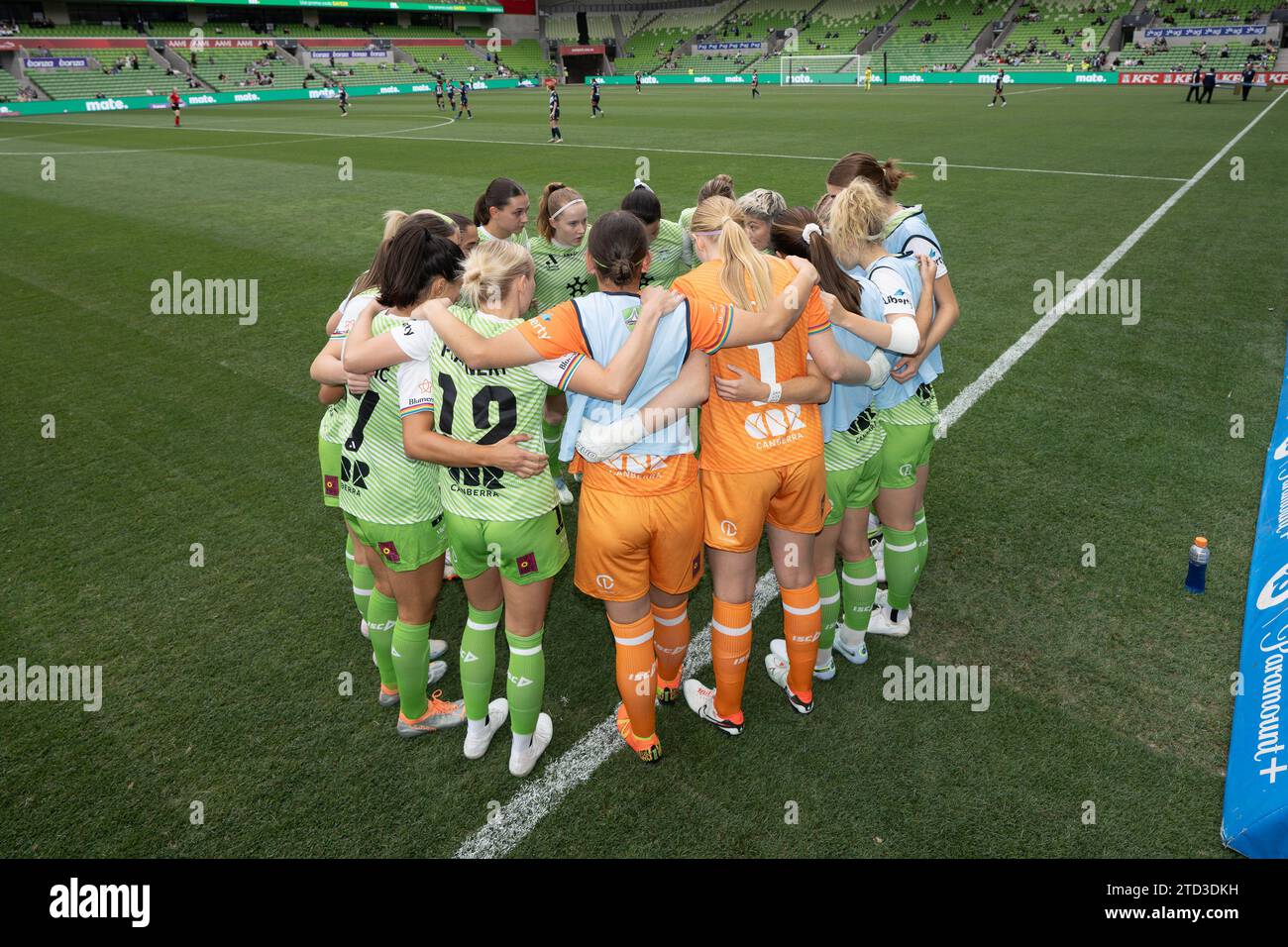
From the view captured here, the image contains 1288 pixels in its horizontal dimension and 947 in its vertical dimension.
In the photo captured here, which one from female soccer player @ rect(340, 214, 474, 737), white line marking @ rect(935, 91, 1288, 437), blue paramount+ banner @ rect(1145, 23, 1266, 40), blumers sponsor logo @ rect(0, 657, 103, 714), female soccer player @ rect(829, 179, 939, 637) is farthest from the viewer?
blue paramount+ banner @ rect(1145, 23, 1266, 40)

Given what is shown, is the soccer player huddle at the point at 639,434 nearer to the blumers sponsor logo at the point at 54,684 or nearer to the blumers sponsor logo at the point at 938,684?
the blumers sponsor logo at the point at 938,684

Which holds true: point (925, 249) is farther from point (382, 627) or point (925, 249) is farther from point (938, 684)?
point (382, 627)

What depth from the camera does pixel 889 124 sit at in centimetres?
2814

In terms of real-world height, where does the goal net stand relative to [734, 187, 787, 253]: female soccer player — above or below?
above

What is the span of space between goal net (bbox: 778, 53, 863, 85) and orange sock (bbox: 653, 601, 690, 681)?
61.6 m

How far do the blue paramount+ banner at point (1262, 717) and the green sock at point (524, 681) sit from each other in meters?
3.02

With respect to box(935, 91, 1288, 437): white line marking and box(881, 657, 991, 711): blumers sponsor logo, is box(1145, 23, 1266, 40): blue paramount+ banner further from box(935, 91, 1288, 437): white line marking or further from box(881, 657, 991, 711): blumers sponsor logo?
box(881, 657, 991, 711): blumers sponsor logo

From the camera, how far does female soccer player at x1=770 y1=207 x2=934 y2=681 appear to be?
341 cm

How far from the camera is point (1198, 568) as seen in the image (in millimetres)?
4637

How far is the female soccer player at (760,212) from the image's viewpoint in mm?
3701

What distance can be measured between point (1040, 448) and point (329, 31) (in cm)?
7937

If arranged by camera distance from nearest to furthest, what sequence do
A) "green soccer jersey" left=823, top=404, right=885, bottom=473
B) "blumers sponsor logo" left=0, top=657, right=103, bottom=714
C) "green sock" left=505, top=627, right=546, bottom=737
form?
"green sock" left=505, top=627, right=546, bottom=737
"green soccer jersey" left=823, top=404, right=885, bottom=473
"blumers sponsor logo" left=0, top=657, right=103, bottom=714

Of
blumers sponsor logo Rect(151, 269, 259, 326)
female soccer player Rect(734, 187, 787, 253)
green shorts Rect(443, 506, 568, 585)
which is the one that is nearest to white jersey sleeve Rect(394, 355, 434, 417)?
green shorts Rect(443, 506, 568, 585)
